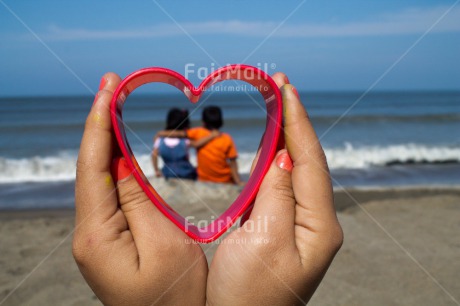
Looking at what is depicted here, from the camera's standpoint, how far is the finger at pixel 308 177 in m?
1.17

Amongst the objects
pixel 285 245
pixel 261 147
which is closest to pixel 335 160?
pixel 261 147

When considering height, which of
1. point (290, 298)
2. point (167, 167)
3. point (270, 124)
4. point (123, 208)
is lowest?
point (167, 167)

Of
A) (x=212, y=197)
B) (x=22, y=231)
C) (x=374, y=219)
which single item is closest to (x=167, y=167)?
(x=212, y=197)

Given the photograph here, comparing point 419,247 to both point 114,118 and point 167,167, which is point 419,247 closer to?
point 114,118

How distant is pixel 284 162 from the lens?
127cm

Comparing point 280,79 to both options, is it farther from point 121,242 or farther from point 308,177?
point 121,242

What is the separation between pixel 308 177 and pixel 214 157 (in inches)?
217

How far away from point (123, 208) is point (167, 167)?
545cm

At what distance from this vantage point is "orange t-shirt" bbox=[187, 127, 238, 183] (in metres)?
6.69

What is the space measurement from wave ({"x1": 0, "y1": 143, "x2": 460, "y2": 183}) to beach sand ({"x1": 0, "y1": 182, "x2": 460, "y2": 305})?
4.49 m

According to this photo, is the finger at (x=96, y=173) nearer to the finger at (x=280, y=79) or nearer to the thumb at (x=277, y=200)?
the thumb at (x=277, y=200)

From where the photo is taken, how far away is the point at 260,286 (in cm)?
117

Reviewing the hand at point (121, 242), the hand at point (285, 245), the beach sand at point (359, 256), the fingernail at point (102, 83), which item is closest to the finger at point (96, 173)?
the hand at point (121, 242)

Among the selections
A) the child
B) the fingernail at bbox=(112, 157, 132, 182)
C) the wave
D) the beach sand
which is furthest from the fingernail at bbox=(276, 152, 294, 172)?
the wave
